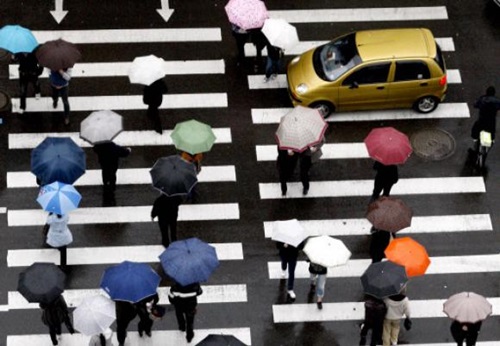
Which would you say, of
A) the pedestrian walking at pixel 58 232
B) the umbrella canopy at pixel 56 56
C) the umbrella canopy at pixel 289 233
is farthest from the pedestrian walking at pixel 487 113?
the pedestrian walking at pixel 58 232

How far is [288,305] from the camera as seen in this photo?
84.0ft

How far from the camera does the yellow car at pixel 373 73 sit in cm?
2864

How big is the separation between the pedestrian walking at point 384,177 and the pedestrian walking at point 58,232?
6708mm

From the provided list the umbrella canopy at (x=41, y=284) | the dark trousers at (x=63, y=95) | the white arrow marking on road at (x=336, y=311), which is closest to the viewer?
the umbrella canopy at (x=41, y=284)

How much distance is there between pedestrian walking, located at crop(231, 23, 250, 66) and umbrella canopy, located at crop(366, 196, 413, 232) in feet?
21.6

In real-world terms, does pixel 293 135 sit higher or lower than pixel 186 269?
→ higher

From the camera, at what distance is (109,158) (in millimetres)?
26500

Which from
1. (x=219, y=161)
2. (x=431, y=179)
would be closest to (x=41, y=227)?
(x=219, y=161)

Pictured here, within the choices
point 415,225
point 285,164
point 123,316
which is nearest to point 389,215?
point 415,225

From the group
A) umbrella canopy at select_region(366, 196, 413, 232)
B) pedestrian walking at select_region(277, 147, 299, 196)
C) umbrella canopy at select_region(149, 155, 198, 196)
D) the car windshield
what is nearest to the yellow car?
the car windshield

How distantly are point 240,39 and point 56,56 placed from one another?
489cm

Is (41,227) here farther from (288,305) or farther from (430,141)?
(430,141)

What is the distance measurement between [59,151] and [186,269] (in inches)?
161

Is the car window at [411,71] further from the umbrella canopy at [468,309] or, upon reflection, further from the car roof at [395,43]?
the umbrella canopy at [468,309]
